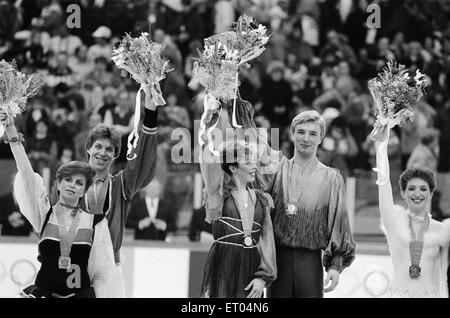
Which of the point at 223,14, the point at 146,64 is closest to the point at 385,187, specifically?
the point at 146,64

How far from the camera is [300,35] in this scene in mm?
13375

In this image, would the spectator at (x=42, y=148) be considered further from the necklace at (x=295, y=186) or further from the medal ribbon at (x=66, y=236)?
the necklace at (x=295, y=186)

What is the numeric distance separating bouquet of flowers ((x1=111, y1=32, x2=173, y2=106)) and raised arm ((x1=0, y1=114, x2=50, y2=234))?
32.2 inches

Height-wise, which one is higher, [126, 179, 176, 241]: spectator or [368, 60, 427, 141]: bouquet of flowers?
[368, 60, 427, 141]: bouquet of flowers

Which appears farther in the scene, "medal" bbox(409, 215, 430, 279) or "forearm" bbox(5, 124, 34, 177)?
"medal" bbox(409, 215, 430, 279)

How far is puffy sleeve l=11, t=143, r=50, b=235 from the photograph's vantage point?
825 centimetres

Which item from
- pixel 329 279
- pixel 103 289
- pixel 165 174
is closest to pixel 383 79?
pixel 329 279

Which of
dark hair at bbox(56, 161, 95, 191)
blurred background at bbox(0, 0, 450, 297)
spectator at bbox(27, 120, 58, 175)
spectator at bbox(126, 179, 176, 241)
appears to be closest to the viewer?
dark hair at bbox(56, 161, 95, 191)

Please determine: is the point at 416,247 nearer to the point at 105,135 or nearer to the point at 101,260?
the point at 101,260

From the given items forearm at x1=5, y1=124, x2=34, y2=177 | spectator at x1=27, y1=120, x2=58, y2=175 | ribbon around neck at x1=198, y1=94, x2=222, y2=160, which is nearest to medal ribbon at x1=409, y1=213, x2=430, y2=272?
ribbon around neck at x1=198, y1=94, x2=222, y2=160

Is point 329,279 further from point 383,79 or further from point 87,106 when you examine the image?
point 87,106

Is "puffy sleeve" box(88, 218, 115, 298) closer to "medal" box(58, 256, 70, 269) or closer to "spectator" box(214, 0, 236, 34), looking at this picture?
"medal" box(58, 256, 70, 269)

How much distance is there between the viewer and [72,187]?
829 cm

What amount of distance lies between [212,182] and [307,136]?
738 millimetres
